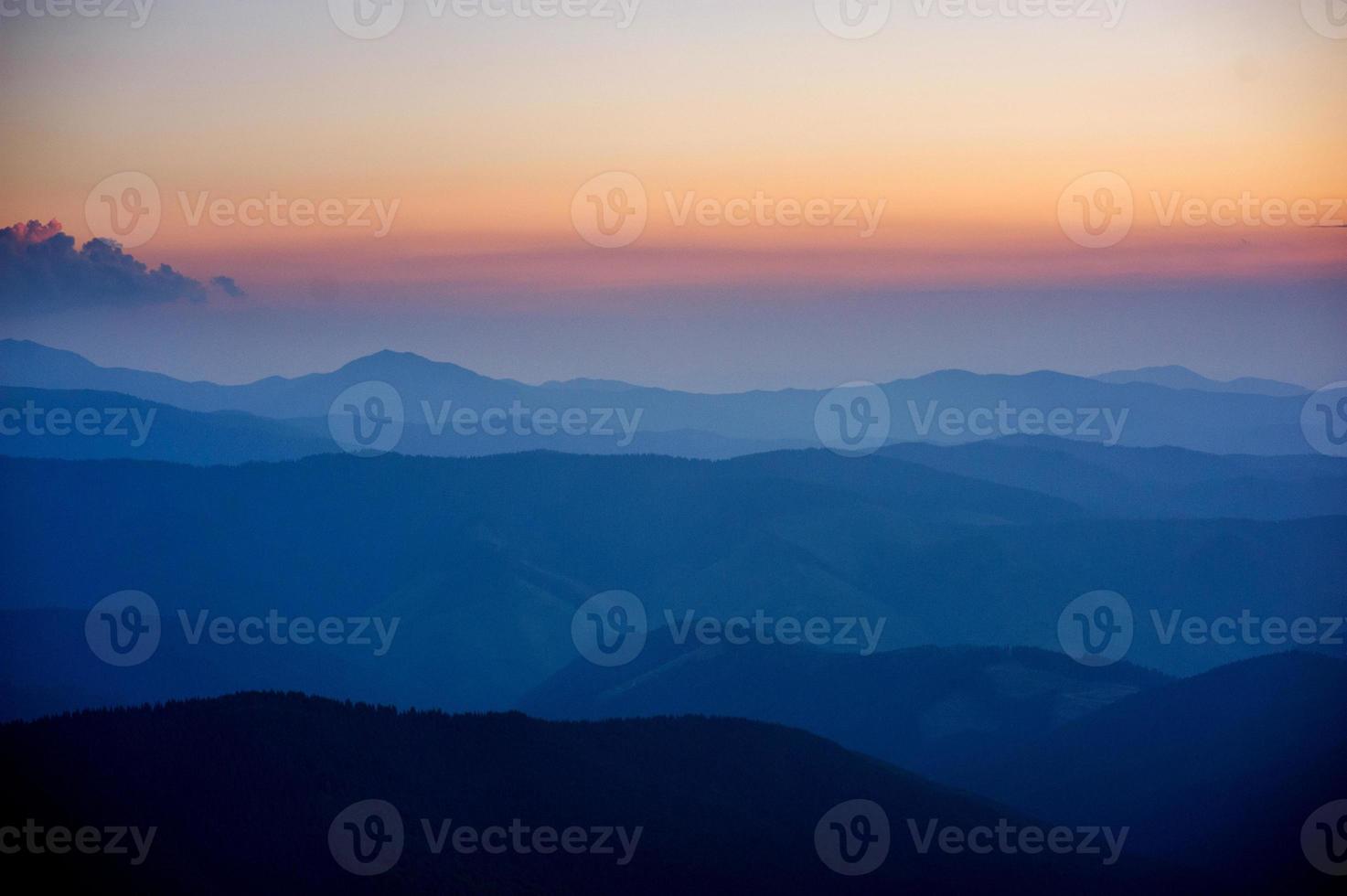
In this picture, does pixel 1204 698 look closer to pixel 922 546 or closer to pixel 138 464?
pixel 922 546

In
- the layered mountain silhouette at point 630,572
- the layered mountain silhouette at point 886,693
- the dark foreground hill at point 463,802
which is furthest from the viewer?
the layered mountain silhouette at point 630,572

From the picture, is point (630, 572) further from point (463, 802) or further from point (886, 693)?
point (463, 802)

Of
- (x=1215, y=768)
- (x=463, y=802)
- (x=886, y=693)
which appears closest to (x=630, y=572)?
(x=886, y=693)

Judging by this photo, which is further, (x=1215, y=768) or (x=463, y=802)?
(x=1215, y=768)

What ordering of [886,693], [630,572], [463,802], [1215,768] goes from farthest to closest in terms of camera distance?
[630,572], [886,693], [1215,768], [463,802]

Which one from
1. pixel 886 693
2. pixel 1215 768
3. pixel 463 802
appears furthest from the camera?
pixel 886 693

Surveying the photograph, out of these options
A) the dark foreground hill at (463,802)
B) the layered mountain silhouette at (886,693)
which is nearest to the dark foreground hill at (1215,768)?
the layered mountain silhouette at (886,693)

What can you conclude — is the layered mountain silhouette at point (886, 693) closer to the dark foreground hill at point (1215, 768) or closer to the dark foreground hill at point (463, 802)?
the dark foreground hill at point (1215, 768)

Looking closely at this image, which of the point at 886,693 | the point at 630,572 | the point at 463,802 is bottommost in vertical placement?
the point at 463,802

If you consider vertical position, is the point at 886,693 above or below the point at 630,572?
below
